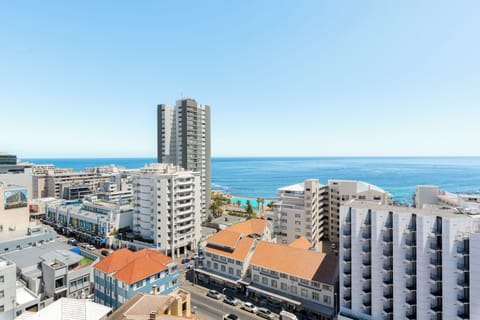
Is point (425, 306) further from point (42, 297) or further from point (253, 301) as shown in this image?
point (42, 297)

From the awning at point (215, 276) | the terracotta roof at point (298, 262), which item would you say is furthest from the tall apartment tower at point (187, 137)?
the terracotta roof at point (298, 262)

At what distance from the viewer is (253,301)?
34625 millimetres

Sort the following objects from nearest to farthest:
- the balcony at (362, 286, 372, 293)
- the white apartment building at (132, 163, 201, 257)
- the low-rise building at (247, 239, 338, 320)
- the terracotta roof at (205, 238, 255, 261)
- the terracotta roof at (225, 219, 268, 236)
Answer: the balcony at (362, 286, 372, 293)
the low-rise building at (247, 239, 338, 320)
the terracotta roof at (205, 238, 255, 261)
the terracotta roof at (225, 219, 268, 236)
the white apartment building at (132, 163, 201, 257)

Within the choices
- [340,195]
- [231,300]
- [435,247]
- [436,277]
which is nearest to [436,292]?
[436,277]

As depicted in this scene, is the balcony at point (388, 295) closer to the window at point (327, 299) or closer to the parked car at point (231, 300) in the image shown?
the window at point (327, 299)

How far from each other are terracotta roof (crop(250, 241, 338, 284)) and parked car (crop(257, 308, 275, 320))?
16.7ft

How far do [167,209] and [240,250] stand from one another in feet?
58.8

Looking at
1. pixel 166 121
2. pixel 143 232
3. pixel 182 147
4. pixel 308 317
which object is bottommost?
pixel 308 317

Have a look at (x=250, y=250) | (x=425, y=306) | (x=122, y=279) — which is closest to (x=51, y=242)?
(x=122, y=279)

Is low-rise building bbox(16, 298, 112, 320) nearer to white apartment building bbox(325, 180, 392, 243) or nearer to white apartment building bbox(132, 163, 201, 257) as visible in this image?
white apartment building bbox(132, 163, 201, 257)

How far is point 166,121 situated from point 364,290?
6308 cm

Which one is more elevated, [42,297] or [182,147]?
[182,147]

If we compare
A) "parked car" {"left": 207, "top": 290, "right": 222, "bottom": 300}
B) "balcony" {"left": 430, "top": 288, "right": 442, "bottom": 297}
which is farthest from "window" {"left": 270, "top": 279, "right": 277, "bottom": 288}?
"balcony" {"left": 430, "top": 288, "right": 442, "bottom": 297}

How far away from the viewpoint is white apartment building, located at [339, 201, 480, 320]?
23641 millimetres
